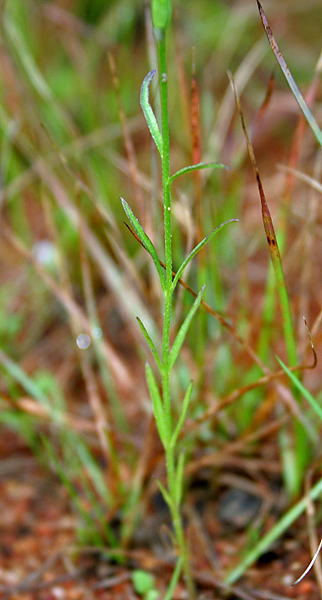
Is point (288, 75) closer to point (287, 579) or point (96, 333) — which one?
point (96, 333)

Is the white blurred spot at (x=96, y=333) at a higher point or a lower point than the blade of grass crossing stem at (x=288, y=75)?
lower

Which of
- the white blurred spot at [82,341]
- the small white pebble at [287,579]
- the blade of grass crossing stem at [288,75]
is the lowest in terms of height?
the small white pebble at [287,579]

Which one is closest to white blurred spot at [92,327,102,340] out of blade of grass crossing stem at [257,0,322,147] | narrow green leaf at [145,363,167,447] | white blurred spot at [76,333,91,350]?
white blurred spot at [76,333,91,350]

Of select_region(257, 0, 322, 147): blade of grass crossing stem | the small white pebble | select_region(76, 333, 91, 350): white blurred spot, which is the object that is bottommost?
the small white pebble

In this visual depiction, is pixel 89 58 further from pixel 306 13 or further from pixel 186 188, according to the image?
pixel 306 13

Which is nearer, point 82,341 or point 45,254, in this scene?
point 82,341

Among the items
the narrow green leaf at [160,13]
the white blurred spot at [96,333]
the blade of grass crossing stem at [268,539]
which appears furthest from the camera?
the white blurred spot at [96,333]

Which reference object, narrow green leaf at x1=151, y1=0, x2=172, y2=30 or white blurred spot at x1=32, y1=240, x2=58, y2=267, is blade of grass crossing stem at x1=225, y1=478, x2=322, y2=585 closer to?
narrow green leaf at x1=151, y1=0, x2=172, y2=30

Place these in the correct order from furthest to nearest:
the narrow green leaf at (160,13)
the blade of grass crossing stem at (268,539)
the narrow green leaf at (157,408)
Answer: the blade of grass crossing stem at (268,539) → the narrow green leaf at (157,408) → the narrow green leaf at (160,13)

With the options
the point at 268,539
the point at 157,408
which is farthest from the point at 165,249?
the point at 268,539

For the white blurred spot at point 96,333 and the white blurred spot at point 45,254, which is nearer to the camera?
the white blurred spot at point 96,333

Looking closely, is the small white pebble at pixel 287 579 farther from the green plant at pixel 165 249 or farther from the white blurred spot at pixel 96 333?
the white blurred spot at pixel 96 333

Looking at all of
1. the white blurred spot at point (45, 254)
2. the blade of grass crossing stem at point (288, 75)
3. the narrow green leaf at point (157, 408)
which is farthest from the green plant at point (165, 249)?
the white blurred spot at point (45, 254)
